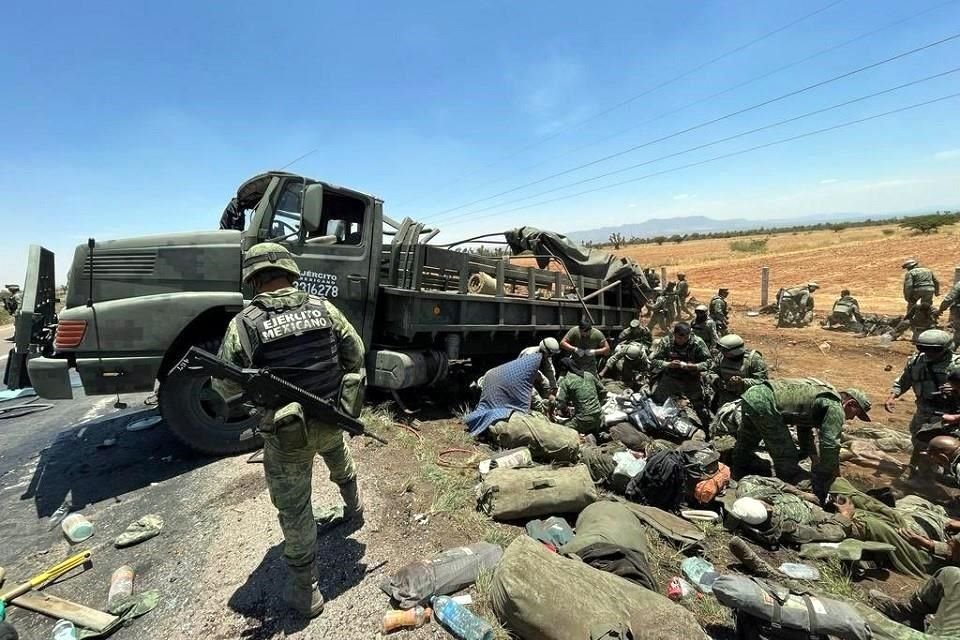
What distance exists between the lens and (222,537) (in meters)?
2.88

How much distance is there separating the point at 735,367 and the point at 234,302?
17.2 feet

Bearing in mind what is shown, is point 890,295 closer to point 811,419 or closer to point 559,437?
point 811,419

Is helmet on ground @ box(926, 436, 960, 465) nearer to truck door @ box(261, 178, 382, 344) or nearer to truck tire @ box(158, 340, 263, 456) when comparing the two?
truck door @ box(261, 178, 382, 344)

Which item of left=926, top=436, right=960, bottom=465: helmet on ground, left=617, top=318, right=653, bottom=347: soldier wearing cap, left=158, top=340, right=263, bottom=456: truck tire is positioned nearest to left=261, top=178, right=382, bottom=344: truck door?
left=158, top=340, right=263, bottom=456: truck tire

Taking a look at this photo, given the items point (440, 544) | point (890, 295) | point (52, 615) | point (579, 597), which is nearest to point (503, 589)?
point (579, 597)

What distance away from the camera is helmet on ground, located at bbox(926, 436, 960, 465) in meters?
3.66

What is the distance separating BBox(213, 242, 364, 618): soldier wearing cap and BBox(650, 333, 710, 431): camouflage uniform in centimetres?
451

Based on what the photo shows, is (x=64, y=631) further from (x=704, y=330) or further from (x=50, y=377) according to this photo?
(x=704, y=330)

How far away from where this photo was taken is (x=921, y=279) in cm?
843

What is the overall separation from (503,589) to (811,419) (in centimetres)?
323

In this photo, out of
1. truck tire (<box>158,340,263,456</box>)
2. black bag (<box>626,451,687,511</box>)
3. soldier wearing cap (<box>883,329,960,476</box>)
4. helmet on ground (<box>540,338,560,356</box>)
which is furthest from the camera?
helmet on ground (<box>540,338,560,356</box>)

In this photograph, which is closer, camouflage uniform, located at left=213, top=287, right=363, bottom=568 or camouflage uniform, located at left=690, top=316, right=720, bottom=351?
camouflage uniform, located at left=213, top=287, right=363, bottom=568

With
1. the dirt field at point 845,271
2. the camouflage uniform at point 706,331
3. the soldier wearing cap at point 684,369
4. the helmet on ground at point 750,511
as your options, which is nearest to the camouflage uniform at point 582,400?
the soldier wearing cap at point 684,369

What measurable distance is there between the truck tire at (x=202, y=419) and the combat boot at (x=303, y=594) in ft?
6.34
